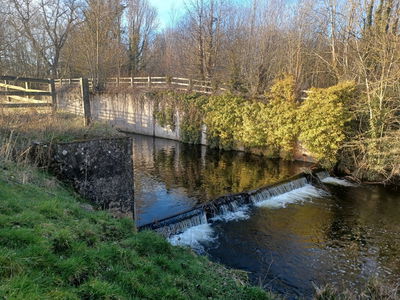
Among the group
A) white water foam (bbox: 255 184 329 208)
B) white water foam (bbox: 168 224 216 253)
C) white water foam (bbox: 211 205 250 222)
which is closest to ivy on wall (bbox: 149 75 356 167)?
white water foam (bbox: 255 184 329 208)

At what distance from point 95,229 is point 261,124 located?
46.8 feet

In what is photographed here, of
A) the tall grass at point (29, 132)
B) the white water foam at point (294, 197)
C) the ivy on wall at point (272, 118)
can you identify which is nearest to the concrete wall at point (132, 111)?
the ivy on wall at point (272, 118)

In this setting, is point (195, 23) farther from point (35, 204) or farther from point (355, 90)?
point (35, 204)

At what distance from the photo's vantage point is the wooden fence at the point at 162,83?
22.2 m

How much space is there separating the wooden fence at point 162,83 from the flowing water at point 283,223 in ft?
27.9

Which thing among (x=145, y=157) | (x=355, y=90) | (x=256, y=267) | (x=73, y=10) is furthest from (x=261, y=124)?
(x=73, y=10)

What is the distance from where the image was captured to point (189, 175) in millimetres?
14289

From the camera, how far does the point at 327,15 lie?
17.8 meters

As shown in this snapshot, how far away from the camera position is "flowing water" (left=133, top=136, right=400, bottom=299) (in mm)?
7137

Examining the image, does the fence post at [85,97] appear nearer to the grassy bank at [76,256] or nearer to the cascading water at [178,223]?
the grassy bank at [76,256]

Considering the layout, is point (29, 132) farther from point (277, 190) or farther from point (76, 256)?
point (277, 190)

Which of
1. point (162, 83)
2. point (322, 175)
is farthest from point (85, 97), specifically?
point (162, 83)

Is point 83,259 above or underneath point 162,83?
underneath

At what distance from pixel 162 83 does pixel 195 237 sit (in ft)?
60.7
